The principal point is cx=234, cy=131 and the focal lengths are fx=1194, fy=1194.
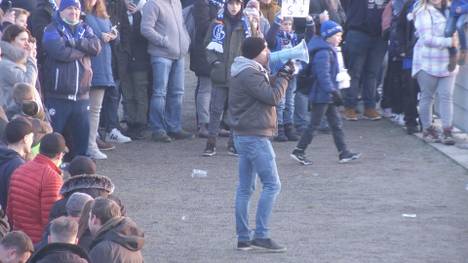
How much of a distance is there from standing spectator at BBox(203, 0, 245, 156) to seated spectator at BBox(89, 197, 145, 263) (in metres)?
6.96

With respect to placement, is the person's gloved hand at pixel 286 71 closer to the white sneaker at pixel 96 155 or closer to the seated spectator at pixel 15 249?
the seated spectator at pixel 15 249

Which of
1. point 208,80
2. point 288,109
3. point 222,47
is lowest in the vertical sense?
point 288,109

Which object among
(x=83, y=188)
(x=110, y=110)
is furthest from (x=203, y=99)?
(x=83, y=188)

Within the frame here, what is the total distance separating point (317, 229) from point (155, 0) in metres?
4.85

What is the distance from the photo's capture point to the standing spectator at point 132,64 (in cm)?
1449

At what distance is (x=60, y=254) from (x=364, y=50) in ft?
35.7

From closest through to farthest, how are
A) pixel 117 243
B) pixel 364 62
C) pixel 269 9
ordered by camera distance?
pixel 117 243
pixel 269 9
pixel 364 62

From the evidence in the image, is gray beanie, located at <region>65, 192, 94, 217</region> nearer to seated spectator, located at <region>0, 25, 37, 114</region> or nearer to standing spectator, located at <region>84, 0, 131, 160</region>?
seated spectator, located at <region>0, 25, 37, 114</region>

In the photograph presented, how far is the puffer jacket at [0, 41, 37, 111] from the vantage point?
35.9 feet

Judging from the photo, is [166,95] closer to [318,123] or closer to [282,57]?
[318,123]

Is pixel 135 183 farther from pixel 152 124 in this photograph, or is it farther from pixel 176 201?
pixel 152 124

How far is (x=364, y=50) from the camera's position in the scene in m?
16.1

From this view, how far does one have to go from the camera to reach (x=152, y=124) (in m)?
14.7

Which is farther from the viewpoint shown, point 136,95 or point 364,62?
Result: point 364,62
